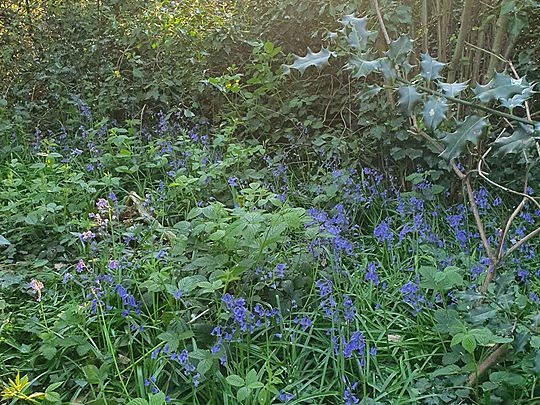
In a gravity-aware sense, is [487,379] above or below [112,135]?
below

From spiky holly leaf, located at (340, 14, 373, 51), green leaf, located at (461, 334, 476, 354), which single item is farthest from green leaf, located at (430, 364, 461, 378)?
spiky holly leaf, located at (340, 14, 373, 51)

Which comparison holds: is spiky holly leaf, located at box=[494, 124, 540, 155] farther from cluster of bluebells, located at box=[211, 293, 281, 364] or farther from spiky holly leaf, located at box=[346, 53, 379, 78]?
cluster of bluebells, located at box=[211, 293, 281, 364]

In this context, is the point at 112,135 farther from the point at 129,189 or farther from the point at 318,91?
the point at 318,91

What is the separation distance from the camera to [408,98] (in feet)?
5.00

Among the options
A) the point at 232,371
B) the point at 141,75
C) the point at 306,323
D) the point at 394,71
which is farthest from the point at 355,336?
the point at 141,75

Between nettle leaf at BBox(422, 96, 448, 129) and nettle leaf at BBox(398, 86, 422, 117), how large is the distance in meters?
0.03

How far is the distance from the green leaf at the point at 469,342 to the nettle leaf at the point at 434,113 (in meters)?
0.77

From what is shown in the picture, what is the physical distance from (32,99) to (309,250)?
343 cm

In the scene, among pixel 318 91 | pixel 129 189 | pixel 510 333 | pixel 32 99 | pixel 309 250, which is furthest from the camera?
pixel 32 99

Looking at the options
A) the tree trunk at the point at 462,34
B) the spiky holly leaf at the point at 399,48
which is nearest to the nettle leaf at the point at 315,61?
the spiky holly leaf at the point at 399,48

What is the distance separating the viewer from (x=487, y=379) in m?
2.10

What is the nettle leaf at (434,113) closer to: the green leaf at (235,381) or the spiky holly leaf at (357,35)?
the spiky holly leaf at (357,35)

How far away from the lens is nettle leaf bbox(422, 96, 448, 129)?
150cm

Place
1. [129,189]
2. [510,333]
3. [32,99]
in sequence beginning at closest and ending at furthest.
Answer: [510,333] → [129,189] → [32,99]
